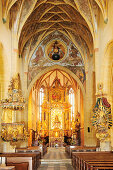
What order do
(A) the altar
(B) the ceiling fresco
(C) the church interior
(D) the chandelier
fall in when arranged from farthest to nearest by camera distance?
(A) the altar
(B) the ceiling fresco
(C) the church interior
(D) the chandelier

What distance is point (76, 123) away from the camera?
32.9 m

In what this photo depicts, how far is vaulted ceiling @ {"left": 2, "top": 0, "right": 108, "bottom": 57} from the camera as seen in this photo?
741 inches

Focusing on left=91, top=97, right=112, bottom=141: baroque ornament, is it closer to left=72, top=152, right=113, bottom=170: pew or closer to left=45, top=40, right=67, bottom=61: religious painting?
left=72, top=152, right=113, bottom=170: pew

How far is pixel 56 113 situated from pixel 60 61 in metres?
12.6

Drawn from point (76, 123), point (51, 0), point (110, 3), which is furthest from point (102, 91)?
point (76, 123)

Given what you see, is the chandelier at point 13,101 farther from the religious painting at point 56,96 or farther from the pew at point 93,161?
the religious painting at point 56,96

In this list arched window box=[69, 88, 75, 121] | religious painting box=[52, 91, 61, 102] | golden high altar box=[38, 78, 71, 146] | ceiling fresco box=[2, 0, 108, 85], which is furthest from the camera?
religious painting box=[52, 91, 61, 102]

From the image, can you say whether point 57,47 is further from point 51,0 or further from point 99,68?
point 99,68

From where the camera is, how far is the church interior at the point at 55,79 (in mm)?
15734

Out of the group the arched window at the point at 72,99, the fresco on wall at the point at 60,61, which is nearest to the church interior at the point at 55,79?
the fresco on wall at the point at 60,61

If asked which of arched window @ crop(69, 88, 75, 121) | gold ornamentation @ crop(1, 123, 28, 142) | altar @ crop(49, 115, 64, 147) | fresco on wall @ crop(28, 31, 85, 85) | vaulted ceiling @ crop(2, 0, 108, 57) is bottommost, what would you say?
altar @ crop(49, 115, 64, 147)

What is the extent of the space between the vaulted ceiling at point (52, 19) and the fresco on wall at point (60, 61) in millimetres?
708

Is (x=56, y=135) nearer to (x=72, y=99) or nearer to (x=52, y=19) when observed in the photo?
(x=72, y=99)

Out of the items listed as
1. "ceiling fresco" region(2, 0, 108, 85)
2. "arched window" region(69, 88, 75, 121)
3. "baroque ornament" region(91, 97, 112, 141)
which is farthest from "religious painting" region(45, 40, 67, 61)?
"baroque ornament" region(91, 97, 112, 141)
